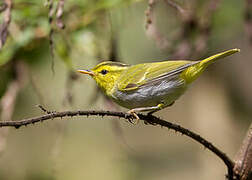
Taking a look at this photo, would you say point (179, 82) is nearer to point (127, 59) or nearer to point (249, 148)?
point (249, 148)

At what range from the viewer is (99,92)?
3.06 metres

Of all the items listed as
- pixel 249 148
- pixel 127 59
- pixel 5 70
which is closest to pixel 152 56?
pixel 127 59

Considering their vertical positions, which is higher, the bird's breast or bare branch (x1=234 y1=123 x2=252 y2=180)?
the bird's breast

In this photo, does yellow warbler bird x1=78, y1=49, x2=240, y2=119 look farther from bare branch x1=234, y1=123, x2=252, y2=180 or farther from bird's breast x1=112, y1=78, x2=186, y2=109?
bare branch x1=234, y1=123, x2=252, y2=180

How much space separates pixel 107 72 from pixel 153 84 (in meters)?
0.51

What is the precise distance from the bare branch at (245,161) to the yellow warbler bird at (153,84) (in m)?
0.67

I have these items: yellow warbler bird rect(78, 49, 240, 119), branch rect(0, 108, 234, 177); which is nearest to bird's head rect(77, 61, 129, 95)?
yellow warbler bird rect(78, 49, 240, 119)

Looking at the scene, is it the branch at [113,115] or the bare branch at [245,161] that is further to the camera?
the bare branch at [245,161]

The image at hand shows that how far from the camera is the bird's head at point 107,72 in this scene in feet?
9.76

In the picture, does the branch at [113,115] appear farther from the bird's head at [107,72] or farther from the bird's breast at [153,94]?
the bird's head at [107,72]

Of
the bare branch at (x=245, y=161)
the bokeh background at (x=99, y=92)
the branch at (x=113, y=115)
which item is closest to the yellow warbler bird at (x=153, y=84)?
the bokeh background at (x=99, y=92)

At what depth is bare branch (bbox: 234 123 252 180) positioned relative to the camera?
182 cm

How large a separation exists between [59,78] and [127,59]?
1.26 m

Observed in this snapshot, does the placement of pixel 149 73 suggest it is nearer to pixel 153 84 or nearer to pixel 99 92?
pixel 153 84
